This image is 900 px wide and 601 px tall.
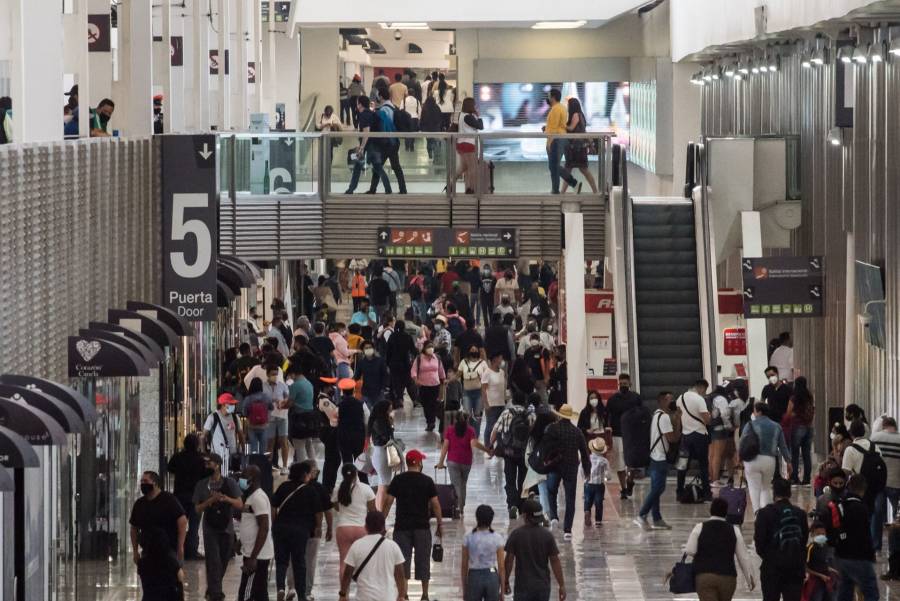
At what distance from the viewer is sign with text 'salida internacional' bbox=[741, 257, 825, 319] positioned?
72.0 ft

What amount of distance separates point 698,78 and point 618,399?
56.8 feet

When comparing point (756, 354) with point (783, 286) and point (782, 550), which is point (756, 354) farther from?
point (782, 550)

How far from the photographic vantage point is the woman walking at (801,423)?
1966 cm

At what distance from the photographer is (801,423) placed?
19766mm

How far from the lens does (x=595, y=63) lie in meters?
45.2

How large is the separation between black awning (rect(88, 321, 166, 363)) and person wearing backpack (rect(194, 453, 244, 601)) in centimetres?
104

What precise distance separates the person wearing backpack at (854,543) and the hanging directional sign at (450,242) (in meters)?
12.5

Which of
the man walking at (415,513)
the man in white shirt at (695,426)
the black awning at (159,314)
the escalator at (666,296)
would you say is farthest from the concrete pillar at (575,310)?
the man walking at (415,513)

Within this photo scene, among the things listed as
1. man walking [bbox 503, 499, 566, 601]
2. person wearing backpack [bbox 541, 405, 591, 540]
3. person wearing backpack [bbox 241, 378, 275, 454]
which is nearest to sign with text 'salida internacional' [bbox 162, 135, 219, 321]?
person wearing backpack [bbox 241, 378, 275, 454]

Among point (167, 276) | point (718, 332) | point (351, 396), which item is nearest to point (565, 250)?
point (718, 332)

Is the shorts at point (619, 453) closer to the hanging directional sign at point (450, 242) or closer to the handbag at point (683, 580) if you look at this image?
the hanging directional sign at point (450, 242)

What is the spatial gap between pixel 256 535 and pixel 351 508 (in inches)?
30.2

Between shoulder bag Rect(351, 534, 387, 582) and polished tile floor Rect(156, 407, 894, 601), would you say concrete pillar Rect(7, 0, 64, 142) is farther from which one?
polished tile floor Rect(156, 407, 894, 601)

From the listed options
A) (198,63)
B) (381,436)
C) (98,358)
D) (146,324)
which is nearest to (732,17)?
(198,63)
